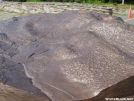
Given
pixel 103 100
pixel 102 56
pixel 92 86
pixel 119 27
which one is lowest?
pixel 103 100

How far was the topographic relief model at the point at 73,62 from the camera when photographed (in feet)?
8.14

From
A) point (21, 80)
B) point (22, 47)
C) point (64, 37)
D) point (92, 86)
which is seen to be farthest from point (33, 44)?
point (92, 86)

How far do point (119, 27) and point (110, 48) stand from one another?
12.9 inches

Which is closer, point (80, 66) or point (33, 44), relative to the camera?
point (80, 66)

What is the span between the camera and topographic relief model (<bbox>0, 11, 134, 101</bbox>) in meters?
2.48

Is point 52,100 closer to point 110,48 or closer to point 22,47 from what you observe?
point 110,48

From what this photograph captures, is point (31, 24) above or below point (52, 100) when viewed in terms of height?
above

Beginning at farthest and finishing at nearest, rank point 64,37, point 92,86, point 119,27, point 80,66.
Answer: point 64,37, point 119,27, point 80,66, point 92,86

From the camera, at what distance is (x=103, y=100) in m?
2.54

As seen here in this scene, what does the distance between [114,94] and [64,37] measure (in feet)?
2.98

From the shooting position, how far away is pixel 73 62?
105 inches

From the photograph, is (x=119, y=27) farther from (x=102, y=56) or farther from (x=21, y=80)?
(x=21, y=80)

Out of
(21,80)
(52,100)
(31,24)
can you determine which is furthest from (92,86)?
(31,24)

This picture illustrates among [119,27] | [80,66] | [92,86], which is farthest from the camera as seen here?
[119,27]
